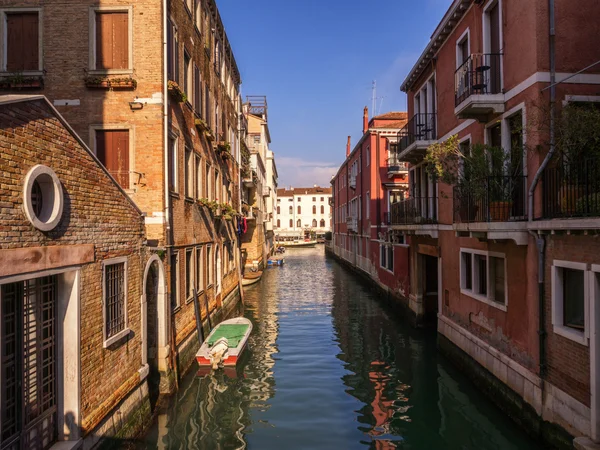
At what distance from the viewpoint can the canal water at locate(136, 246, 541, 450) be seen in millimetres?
7973

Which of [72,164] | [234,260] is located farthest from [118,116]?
[234,260]

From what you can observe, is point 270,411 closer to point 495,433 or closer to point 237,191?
point 495,433

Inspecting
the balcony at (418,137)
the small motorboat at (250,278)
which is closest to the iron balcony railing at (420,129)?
the balcony at (418,137)

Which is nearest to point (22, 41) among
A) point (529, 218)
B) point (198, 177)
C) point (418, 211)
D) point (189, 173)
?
point (189, 173)

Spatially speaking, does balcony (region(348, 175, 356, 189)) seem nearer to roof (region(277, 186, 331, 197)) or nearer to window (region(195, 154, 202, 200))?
window (region(195, 154, 202, 200))

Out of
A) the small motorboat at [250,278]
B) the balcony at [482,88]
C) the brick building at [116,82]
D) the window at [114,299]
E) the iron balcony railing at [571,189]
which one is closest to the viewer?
the iron balcony railing at [571,189]

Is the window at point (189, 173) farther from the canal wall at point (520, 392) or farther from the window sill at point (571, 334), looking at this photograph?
the window sill at point (571, 334)

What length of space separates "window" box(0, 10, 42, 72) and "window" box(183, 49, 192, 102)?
145 inches

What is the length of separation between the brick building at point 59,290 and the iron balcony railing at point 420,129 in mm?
10044

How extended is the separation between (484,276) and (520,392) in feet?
10.3

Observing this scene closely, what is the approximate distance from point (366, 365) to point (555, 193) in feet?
23.3

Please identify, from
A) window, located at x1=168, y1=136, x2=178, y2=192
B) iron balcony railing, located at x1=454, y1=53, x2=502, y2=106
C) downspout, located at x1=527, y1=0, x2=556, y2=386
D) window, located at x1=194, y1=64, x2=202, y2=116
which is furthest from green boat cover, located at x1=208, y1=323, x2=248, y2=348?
iron balcony railing, located at x1=454, y1=53, x2=502, y2=106

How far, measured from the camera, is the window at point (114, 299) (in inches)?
277

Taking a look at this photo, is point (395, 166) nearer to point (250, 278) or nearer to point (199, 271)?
point (250, 278)
